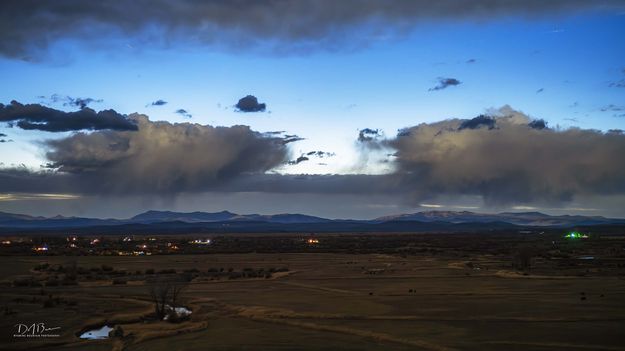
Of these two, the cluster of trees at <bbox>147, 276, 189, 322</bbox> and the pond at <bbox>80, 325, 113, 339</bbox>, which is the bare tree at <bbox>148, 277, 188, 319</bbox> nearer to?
the cluster of trees at <bbox>147, 276, 189, 322</bbox>

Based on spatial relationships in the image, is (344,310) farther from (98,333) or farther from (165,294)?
(98,333)

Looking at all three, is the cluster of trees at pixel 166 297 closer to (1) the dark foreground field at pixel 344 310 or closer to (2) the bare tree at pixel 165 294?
(2) the bare tree at pixel 165 294

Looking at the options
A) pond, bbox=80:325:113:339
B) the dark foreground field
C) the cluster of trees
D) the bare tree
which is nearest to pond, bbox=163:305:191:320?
the cluster of trees

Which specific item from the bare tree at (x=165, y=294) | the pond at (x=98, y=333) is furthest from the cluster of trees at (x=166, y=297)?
the pond at (x=98, y=333)

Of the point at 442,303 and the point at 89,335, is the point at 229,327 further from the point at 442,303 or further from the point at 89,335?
the point at 442,303

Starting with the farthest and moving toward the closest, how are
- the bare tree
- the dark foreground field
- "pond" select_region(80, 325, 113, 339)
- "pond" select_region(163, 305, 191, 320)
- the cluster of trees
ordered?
"pond" select_region(163, 305, 191, 320)
the bare tree
the cluster of trees
"pond" select_region(80, 325, 113, 339)
the dark foreground field

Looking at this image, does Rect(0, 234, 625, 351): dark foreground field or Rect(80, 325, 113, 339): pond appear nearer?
Rect(0, 234, 625, 351): dark foreground field

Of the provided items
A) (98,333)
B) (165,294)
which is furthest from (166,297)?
(98,333)
